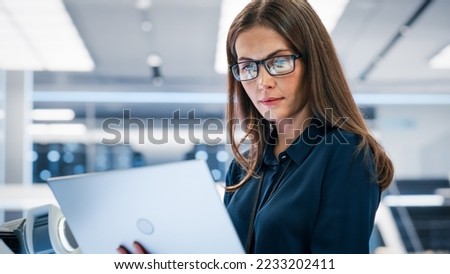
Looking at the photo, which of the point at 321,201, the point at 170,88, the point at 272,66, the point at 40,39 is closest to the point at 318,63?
the point at 272,66

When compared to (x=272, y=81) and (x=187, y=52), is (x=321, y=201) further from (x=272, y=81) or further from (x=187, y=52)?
(x=187, y=52)

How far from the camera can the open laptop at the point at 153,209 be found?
2.80 ft

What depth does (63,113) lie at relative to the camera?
4.16 meters

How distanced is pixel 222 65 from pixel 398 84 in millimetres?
1303

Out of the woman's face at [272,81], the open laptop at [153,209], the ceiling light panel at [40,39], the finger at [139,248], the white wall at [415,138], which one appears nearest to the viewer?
the open laptop at [153,209]

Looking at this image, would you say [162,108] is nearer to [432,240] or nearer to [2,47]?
[2,47]

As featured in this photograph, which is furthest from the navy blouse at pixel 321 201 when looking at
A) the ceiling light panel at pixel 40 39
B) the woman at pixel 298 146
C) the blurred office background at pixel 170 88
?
the blurred office background at pixel 170 88

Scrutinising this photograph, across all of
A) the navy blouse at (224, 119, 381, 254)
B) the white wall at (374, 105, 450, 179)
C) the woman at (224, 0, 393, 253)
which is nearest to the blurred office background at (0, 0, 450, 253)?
the white wall at (374, 105, 450, 179)

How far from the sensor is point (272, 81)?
42.5 inches

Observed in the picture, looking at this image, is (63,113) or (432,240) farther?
(63,113)

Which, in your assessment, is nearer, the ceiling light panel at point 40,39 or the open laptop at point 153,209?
the open laptop at point 153,209

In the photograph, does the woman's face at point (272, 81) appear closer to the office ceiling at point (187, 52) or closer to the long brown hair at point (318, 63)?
the long brown hair at point (318, 63)

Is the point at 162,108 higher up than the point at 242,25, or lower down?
lower down
